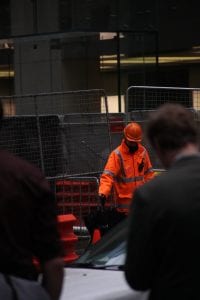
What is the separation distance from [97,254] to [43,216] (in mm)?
2026

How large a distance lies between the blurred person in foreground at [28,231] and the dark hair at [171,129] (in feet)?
1.67

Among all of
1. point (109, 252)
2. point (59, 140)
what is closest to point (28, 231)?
point (109, 252)

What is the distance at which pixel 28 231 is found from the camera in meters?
3.22

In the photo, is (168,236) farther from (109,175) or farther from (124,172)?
(124,172)

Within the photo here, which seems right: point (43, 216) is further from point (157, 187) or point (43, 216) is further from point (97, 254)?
point (97, 254)

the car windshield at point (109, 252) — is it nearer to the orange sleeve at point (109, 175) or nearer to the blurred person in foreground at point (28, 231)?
the blurred person in foreground at point (28, 231)

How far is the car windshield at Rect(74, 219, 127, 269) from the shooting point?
5027 millimetres

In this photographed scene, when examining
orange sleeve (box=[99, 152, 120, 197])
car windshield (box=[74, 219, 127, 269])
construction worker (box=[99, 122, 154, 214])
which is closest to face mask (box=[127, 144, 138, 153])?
construction worker (box=[99, 122, 154, 214])

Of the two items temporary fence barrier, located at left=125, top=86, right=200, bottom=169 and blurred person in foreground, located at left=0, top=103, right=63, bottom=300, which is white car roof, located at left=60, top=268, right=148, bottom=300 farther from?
temporary fence barrier, located at left=125, top=86, right=200, bottom=169

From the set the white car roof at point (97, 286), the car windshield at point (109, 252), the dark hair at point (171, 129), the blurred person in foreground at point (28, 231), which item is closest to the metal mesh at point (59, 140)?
the car windshield at point (109, 252)

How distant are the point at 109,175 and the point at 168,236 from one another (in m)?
6.15

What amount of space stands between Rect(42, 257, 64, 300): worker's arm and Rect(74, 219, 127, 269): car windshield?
1712mm

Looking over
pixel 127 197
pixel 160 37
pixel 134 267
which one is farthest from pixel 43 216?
pixel 160 37

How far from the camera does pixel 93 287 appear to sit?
452 centimetres
